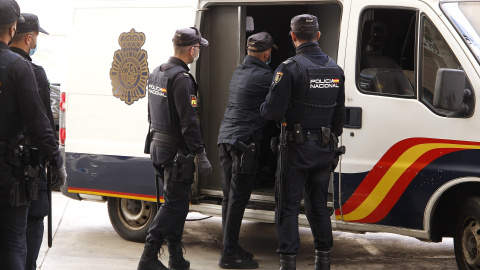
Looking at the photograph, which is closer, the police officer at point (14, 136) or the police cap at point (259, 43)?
the police officer at point (14, 136)

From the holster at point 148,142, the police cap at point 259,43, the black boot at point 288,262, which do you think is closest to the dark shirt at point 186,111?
the holster at point 148,142

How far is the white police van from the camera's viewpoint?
5934 mm

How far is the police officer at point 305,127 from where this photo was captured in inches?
234

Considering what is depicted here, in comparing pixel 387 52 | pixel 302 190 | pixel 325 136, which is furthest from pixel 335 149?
pixel 387 52

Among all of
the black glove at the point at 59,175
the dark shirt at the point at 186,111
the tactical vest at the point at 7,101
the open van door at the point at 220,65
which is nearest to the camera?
the tactical vest at the point at 7,101

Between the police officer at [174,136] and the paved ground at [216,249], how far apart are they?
0.62m

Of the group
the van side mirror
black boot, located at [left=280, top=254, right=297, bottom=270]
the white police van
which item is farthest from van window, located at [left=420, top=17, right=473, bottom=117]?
black boot, located at [left=280, top=254, right=297, bottom=270]

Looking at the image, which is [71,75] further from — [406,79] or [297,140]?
[406,79]

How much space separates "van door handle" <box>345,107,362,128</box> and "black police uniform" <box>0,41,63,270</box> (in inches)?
96.1

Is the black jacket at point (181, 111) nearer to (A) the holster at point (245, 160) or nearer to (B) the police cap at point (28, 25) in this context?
(A) the holster at point (245, 160)

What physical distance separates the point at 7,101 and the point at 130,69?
8.36 ft

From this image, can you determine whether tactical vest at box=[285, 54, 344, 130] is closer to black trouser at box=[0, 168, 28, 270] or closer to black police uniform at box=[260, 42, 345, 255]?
black police uniform at box=[260, 42, 345, 255]

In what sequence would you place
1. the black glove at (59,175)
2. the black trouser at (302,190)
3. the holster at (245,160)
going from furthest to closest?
the holster at (245,160) < the black trouser at (302,190) < the black glove at (59,175)

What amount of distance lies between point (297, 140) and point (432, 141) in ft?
3.17
